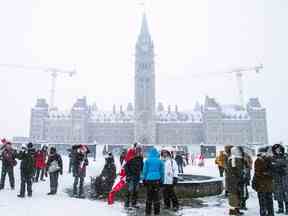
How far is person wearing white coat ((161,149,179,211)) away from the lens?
9.66m

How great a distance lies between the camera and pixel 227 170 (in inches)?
368

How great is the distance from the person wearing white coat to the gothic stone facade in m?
91.2

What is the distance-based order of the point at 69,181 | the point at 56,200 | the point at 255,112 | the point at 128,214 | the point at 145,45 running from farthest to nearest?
the point at 145,45
the point at 255,112
the point at 69,181
the point at 56,200
the point at 128,214

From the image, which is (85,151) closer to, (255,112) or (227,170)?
(227,170)

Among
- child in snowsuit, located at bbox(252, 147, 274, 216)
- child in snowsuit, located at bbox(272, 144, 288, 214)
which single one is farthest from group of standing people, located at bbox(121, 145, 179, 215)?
child in snowsuit, located at bbox(272, 144, 288, 214)

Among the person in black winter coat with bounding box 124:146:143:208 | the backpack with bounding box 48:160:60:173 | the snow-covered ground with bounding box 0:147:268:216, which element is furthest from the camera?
the backpack with bounding box 48:160:60:173

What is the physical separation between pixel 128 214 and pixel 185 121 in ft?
333

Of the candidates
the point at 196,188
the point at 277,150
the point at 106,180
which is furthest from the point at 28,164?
the point at 277,150

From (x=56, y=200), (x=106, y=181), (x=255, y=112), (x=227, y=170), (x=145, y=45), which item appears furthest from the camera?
(x=145, y=45)

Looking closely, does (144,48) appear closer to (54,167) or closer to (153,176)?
(54,167)

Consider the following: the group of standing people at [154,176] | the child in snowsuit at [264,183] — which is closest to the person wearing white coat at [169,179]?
the group of standing people at [154,176]

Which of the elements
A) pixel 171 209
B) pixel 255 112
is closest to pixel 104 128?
pixel 255 112

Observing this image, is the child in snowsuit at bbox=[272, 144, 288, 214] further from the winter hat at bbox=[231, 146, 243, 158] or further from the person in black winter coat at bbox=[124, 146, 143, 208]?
the person in black winter coat at bbox=[124, 146, 143, 208]

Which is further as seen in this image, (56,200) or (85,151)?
(85,151)
